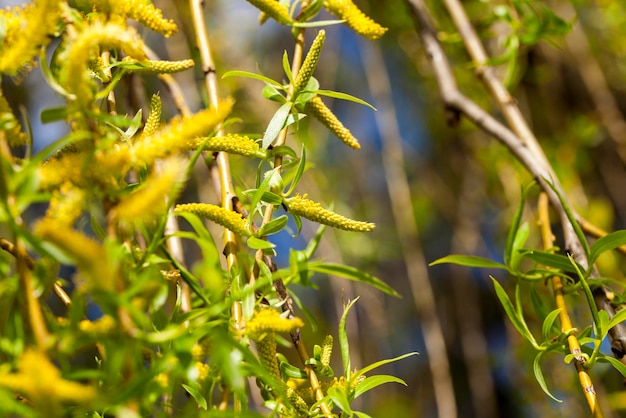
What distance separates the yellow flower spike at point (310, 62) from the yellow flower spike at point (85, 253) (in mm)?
250

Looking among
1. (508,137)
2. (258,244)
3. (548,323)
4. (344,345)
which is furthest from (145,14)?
(508,137)

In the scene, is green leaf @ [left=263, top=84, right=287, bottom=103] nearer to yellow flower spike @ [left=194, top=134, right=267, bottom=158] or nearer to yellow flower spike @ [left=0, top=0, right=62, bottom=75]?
yellow flower spike @ [left=194, top=134, right=267, bottom=158]

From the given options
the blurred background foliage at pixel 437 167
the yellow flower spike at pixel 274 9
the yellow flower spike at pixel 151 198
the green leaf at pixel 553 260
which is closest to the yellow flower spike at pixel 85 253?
the yellow flower spike at pixel 151 198

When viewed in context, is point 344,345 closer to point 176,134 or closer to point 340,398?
point 340,398

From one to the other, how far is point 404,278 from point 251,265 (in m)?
1.62

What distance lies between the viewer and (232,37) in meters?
1.73

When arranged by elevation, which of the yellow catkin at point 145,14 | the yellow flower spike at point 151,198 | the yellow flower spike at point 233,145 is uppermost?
the yellow catkin at point 145,14

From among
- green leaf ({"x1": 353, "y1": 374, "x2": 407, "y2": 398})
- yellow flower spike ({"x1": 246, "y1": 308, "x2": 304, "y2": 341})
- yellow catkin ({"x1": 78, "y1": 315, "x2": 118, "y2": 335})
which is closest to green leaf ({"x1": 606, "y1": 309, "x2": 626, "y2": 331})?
green leaf ({"x1": 353, "y1": 374, "x2": 407, "y2": 398})

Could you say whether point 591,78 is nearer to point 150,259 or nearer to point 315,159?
point 315,159

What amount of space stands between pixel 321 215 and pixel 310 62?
0.12 m

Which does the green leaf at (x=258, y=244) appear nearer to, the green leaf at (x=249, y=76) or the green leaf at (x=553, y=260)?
the green leaf at (x=249, y=76)

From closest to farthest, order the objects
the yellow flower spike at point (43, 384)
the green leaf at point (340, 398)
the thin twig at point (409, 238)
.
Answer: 1. the yellow flower spike at point (43, 384)
2. the green leaf at point (340, 398)
3. the thin twig at point (409, 238)

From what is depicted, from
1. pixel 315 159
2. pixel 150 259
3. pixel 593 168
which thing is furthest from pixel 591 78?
pixel 150 259

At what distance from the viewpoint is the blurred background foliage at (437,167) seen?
1439mm
